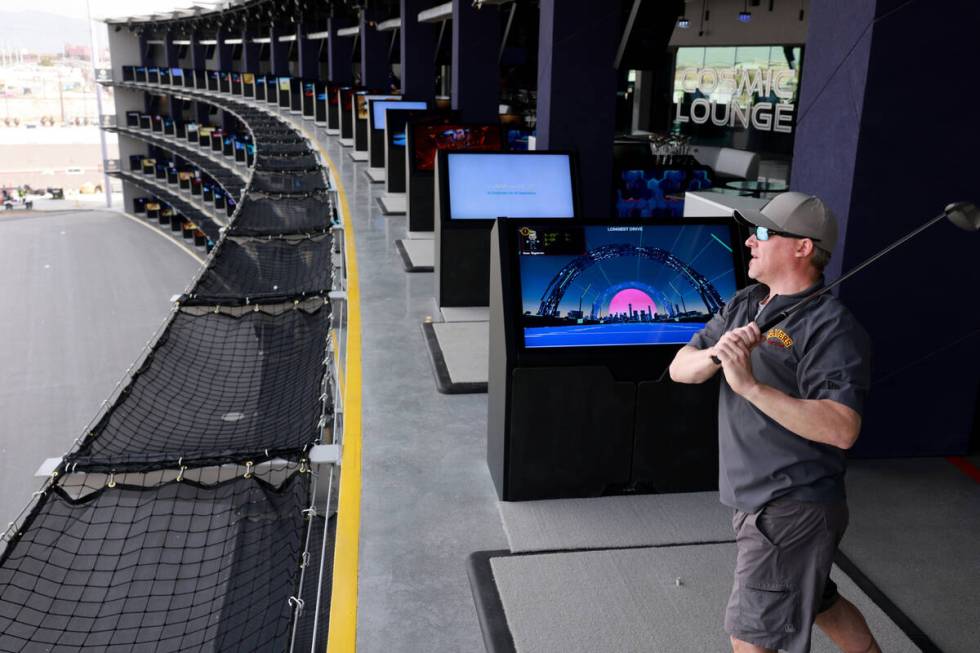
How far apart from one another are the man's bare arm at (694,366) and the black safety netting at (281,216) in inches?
224

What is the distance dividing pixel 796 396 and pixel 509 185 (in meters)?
4.17

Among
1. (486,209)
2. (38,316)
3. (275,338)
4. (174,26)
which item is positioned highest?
(174,26)

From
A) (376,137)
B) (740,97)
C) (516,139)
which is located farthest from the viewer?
(740,97)

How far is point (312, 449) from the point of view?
3629 millimetres

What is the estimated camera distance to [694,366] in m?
2.30

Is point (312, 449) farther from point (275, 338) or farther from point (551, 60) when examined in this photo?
point (551, 60)

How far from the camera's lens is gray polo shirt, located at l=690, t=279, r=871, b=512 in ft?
6.63

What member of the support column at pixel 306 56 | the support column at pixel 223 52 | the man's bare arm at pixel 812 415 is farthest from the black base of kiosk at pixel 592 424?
the support column at pixel 223 52

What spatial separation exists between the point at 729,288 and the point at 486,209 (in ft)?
9.64

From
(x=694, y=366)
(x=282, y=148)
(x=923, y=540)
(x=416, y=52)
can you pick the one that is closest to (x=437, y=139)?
(x=282, y=148)

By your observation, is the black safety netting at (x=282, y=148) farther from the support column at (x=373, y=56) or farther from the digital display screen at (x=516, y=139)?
the support column at (x=373, y=56)

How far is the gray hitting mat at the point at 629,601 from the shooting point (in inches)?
105

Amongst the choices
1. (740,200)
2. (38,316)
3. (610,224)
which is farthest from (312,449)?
(38,316)

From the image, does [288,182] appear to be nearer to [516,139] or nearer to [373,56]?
[516,139]
